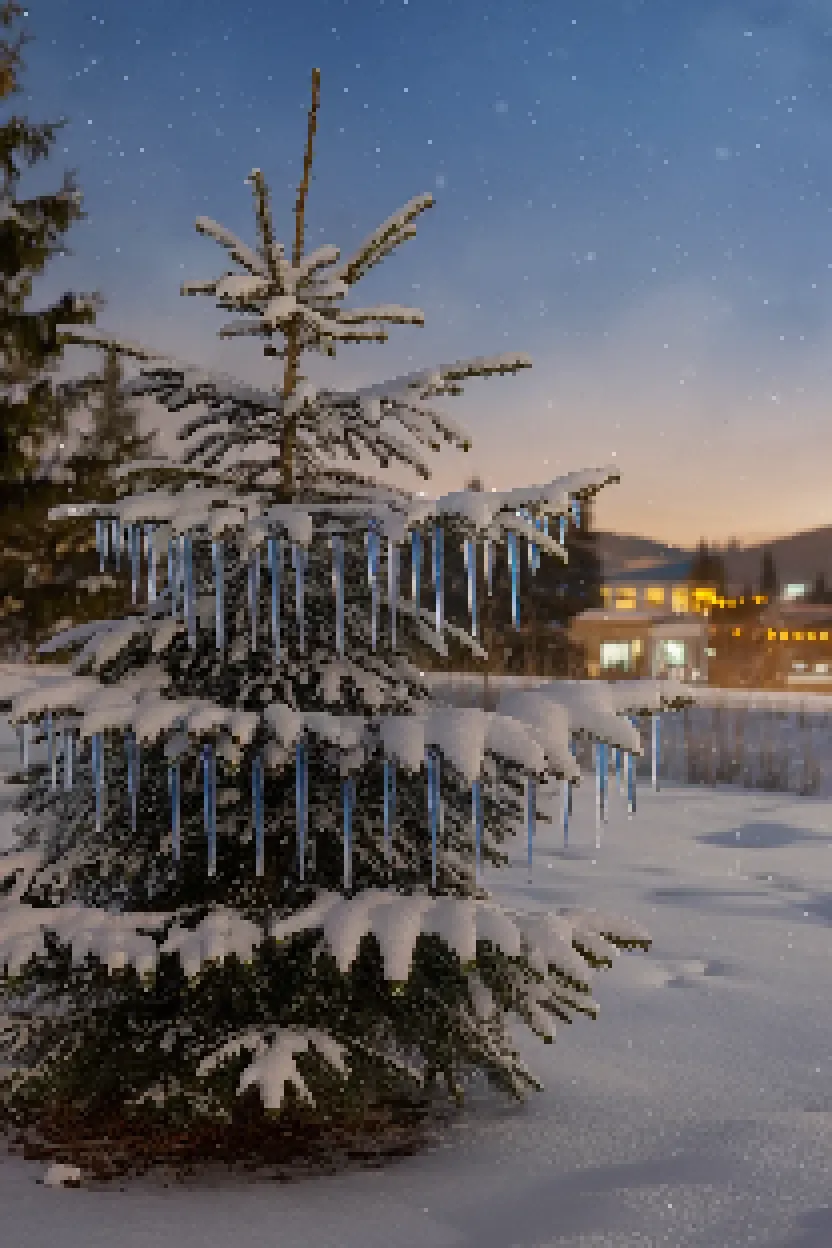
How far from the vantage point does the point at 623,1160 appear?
2854 mm

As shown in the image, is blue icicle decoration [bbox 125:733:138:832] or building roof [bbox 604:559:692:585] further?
building roof [bbox 604:559:692:585]

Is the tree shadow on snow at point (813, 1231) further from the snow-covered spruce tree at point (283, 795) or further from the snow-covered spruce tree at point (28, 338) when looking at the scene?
the snow-covered spruce tree at point (28, 338)

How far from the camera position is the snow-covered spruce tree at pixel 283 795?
101 inches

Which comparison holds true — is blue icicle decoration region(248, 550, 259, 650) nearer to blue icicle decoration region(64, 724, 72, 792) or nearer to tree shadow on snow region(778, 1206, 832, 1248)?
blue icicle decoration region(64, 724, 72, 792)

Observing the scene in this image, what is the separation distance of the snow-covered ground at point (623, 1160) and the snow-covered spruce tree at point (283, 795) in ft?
0.77

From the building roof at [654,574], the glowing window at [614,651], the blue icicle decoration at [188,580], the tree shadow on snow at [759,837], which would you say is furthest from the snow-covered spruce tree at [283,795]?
the building roof at [654,574]

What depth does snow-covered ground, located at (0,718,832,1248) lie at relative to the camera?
8.02 feet

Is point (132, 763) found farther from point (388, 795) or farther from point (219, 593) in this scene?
point (388, 795)

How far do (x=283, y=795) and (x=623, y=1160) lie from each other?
1448mm

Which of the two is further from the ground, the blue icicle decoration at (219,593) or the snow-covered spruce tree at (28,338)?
the snow-covered spruce tree at (28,338)

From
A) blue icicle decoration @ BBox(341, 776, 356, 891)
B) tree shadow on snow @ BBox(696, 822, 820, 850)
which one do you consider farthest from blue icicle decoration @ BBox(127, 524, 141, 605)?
tree shadow on snow @ BBox(696, 822, 820, 850)

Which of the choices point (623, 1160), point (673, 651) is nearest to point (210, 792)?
point (623, 1160)

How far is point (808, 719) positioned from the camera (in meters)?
15.3

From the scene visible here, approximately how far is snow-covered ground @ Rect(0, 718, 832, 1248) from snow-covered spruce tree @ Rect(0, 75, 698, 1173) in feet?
0.77
